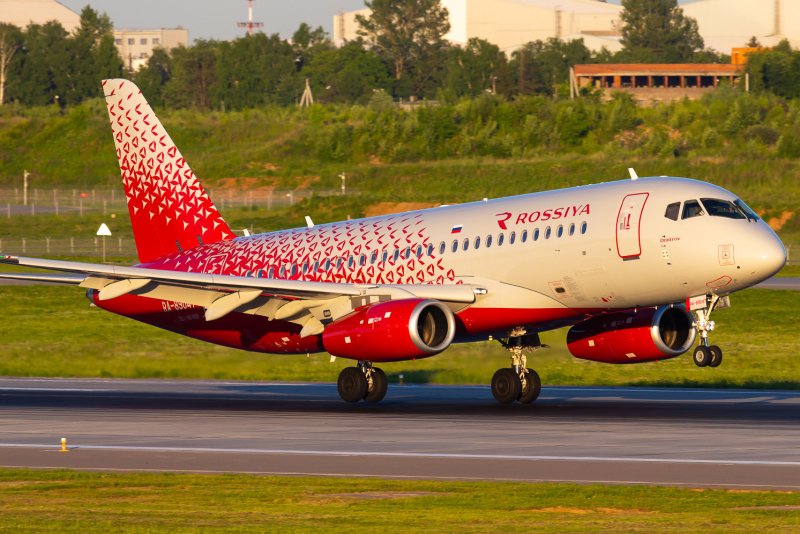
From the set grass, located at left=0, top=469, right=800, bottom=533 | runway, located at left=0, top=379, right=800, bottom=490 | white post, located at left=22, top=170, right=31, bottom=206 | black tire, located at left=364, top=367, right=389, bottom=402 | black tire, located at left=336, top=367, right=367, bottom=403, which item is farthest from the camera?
white post, located at left=22, top=170, right=31, bottom=206

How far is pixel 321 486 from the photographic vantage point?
81.9ft

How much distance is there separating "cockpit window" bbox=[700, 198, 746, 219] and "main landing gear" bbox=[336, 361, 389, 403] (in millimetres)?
10402

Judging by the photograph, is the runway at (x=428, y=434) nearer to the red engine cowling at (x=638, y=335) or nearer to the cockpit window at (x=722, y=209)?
the red engine cowling at (x=638, y=335)

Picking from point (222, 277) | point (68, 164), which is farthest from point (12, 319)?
point (68, 164)

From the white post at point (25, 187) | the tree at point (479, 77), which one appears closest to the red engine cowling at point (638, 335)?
the white post at point (25, 187)

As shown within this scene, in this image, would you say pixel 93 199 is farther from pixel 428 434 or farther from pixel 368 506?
pixel 368 506

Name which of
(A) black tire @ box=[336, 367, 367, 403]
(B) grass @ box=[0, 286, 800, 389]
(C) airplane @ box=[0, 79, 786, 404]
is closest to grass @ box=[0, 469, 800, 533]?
(C) airplane @ box=[0, 79, 786, 404]

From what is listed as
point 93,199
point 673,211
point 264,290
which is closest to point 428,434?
point 264,290

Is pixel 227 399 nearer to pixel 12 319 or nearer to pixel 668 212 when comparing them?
pixel 668 212

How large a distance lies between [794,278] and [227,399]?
4472cm

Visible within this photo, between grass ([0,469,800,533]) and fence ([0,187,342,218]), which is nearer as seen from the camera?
grass ([0,469,800,533])

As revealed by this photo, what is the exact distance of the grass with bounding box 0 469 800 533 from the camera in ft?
69.7

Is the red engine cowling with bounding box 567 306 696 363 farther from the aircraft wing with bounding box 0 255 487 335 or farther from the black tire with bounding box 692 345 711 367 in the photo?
the black tire with bounding box 692 345 711 367

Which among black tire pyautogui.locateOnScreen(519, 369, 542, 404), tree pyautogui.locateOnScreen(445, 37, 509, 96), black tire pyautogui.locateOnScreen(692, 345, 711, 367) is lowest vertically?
black tire pyautogui.locateOnScreen(519, 369, 542, 404)
